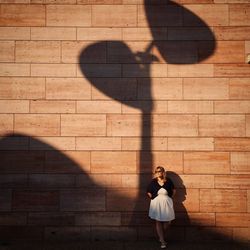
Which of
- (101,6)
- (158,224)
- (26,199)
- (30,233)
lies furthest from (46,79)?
(158,224)

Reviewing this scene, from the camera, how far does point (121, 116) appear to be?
8.34 m

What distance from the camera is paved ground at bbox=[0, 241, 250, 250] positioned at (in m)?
7.76

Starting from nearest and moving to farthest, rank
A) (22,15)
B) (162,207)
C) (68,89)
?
(162,207) < (68,89) < (22,15)

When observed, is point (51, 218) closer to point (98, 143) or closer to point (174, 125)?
point (98, 143)

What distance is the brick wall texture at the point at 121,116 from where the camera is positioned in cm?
820

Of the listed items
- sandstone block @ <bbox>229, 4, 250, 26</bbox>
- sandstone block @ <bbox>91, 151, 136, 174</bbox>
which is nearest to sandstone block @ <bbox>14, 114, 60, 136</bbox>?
sandstone block @ <bbox>91, 151, 136, 174</bbox>

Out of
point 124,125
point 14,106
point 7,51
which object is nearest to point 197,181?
point 124,125

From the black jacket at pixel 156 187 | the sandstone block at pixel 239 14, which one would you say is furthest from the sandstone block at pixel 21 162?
the sandstone block at pixel 239 14

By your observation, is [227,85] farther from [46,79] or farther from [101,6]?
[46,79]

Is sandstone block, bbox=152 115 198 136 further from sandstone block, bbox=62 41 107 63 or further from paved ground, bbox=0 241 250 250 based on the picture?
paved ground, bbox=0 241 250 250

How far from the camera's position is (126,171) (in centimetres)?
827

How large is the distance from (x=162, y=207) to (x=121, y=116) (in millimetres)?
2093

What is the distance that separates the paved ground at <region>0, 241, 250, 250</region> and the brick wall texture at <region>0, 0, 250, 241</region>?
170 millimetres

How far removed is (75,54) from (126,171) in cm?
276
